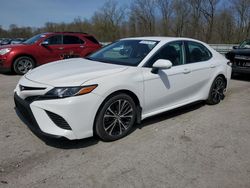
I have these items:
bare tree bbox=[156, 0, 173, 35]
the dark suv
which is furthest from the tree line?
the dark suv

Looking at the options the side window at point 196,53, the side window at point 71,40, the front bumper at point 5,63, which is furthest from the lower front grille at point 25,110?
the side window at point 71,40

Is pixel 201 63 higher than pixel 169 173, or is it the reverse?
pixel 201 63

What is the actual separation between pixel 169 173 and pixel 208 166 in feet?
1.77

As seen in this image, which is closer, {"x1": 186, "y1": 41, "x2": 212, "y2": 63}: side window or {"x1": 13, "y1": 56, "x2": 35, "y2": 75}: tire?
{"x1": 186, "y1": 41, "x2": 212, "y2": 63}: side window

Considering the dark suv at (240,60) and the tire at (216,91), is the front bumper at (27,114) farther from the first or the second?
the dark suv at (240,60)

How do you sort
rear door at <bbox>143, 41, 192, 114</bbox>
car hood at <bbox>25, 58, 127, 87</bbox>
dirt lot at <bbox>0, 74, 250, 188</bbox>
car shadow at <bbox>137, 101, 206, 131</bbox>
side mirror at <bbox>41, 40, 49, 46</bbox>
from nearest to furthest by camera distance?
dirt lot at <bbox>0, 74, 250, 188</bbox> → car hood at <bbox>25, 58, 127, 87</bbox> → rear door at <bbox>143, 41, 192, 114</bbox> → car shadow at <bbox>137, 101, 206, 131</bbox> → side mirror at <bbox>41, 40, 49, 46</bbox>

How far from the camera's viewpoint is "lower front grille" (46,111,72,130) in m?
3.10

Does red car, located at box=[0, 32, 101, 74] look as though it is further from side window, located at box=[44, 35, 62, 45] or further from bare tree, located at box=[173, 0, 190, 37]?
bare tree, located at box=[173, 0, 190, 37]

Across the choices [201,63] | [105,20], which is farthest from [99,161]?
[105,20]

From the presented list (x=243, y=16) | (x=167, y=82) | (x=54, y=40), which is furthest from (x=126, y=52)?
(x=243, y=16)

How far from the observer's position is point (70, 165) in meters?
2.98

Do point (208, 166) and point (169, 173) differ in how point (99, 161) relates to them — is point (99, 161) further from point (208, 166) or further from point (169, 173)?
point (208, 166)

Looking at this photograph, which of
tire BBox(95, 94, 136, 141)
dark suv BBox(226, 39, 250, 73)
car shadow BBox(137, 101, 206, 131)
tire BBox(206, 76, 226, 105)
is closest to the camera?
tire BBox(95, 94, 136, 141)

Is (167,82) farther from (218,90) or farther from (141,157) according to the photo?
(218,90)
